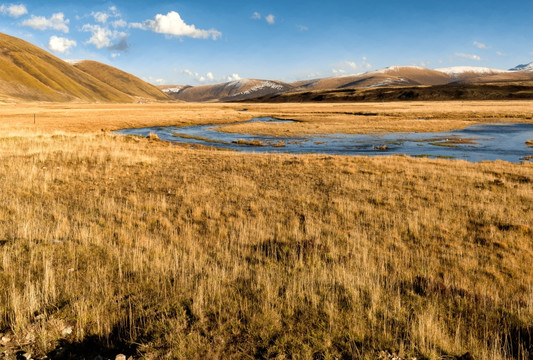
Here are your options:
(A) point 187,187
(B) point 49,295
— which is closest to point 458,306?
(B) point 49,295

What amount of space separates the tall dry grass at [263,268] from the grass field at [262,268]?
0.04m

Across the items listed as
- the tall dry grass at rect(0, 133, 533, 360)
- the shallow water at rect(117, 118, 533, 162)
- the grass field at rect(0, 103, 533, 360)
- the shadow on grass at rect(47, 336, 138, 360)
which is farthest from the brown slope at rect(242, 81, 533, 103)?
the shadow on grass at rect(47, 336, 138, 360)

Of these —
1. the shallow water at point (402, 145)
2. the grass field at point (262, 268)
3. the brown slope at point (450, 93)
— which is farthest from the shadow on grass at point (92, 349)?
the brown slope at point (450, 93)

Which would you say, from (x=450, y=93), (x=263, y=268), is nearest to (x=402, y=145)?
(x=263, y=268)

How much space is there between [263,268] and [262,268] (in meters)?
0.07

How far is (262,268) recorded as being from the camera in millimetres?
7027

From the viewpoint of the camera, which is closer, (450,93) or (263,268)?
(263,268)

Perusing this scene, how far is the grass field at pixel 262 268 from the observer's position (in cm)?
460

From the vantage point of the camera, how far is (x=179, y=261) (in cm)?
729

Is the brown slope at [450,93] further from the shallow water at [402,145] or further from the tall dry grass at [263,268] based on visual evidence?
the tall dry grass at [263,268]

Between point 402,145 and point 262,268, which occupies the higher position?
point 402,145

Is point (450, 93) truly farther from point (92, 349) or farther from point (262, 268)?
point (92, 349)

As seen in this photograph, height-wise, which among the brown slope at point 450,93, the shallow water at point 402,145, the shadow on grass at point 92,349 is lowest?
the shadow on grass at point 92,349

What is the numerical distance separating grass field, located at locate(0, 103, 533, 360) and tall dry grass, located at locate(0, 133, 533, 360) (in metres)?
0.04
